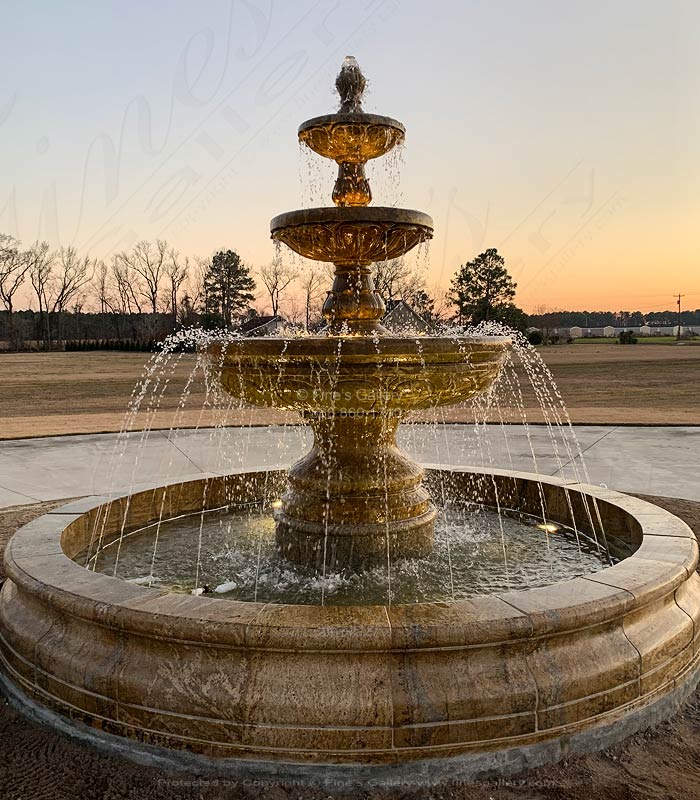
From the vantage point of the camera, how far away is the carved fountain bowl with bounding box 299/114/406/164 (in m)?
5.79

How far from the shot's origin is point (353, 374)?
4.86 metres

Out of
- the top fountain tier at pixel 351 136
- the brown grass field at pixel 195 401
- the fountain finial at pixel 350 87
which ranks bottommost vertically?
the brown grass field at pixel 195 401

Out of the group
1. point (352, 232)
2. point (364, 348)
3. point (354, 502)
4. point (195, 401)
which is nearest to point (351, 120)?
point (352, 232)

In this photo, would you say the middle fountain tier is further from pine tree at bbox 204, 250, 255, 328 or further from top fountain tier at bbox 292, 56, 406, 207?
pine tree at bbox 204, 250, 255, 328

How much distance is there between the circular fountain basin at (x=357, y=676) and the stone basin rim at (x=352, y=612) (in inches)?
Result: 0.4

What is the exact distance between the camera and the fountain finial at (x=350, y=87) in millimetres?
6172

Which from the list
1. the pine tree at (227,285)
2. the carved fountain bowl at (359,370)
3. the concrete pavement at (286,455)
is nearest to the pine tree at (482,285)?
the pine tree at (227,285)

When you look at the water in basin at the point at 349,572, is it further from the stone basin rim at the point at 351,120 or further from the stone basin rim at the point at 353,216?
the stone basin rim at the point at 351,120

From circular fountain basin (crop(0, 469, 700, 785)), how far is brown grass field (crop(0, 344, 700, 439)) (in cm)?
1186

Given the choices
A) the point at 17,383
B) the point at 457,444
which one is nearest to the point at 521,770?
the point at 457,444

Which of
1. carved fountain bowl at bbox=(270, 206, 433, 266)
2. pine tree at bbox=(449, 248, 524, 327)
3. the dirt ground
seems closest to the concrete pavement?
carved fountain bowl at bbox=(270, 206, 433, 266)

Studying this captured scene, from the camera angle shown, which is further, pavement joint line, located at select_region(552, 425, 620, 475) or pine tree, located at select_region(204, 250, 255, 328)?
pine tree, located at select_region(204, 250, 255, 328)

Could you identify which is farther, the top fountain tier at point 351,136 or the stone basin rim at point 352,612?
the top fountain tier at point 351,136

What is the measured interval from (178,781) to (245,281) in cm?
7957
